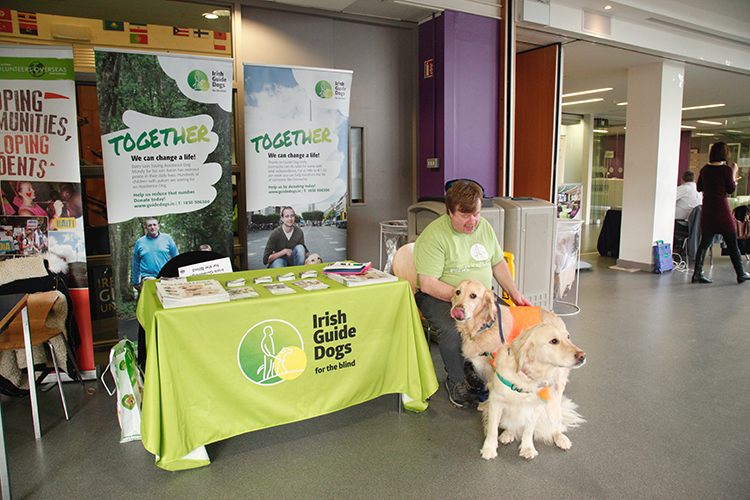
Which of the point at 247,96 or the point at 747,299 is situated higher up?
the point at 247,96

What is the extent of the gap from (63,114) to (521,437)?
3.23 meters

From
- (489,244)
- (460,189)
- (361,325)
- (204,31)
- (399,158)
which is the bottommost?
(361,325)

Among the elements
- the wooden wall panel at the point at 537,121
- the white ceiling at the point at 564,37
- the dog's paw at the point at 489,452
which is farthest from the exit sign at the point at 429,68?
the dog's paw at the point at 489,452

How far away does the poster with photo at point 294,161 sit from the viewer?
12.2ft

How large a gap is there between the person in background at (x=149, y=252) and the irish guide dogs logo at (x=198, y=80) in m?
0.96

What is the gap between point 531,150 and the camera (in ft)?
19.5

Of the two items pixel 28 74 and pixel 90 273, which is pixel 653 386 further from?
pixel 28 74

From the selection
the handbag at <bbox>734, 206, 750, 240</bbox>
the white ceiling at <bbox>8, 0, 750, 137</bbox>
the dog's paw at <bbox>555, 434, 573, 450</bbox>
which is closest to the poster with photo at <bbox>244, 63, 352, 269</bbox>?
the white ceiling at <bbox>8, 0, 750, 137</bbox>

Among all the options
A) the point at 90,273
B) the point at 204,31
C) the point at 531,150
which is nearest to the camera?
the point at 90,273

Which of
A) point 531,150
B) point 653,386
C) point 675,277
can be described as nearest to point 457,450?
point 653,386

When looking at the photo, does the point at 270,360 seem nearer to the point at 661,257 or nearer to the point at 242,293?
the point at 242,293

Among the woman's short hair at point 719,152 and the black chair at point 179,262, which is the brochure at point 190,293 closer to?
the black chair at point 179,262

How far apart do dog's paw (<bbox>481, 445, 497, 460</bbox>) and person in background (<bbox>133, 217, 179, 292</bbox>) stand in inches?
95.8

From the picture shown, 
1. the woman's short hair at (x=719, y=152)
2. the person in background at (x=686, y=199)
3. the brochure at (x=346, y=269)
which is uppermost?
the woman's short hair at (x=719, y=152)
